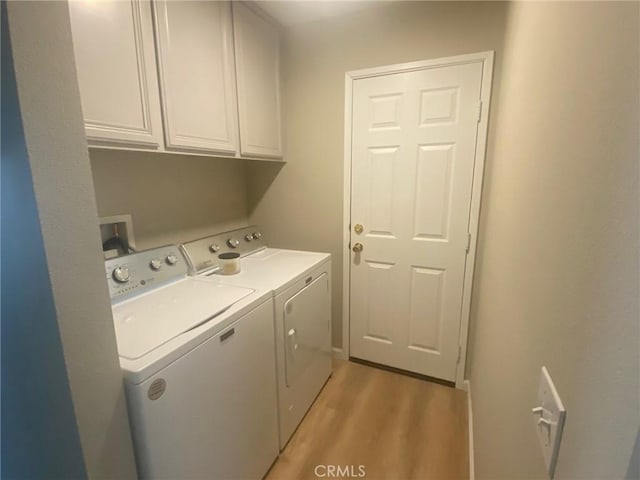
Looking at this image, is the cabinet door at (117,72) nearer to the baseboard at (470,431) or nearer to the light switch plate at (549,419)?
the light switch plate at (549,419)

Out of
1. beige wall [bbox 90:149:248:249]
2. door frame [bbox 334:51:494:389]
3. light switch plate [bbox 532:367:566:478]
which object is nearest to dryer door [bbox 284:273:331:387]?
door frame [bbox 334:51:494:389]

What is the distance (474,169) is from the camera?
1.89 m

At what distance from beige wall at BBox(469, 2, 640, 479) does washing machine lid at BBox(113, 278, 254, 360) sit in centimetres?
102

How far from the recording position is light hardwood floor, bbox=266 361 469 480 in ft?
5.26

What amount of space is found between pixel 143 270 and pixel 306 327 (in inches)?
35.7

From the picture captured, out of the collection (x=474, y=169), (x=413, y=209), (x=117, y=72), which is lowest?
(x=413, y=209)

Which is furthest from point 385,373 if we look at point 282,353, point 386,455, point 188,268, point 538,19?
point 538,19

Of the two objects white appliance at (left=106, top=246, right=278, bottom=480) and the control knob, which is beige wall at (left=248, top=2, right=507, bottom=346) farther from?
the control knob

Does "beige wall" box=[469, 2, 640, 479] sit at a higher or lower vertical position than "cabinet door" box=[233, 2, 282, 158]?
lower

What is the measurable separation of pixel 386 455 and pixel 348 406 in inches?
15.5

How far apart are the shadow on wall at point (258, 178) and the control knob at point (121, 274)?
4.08 ft

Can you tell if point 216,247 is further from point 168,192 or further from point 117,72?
point 117,72

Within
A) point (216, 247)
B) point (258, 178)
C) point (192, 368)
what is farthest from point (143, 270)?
point (258, 178)

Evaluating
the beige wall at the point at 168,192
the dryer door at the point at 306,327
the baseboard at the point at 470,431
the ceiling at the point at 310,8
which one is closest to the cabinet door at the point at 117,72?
the beige wall at the point at 168,192
